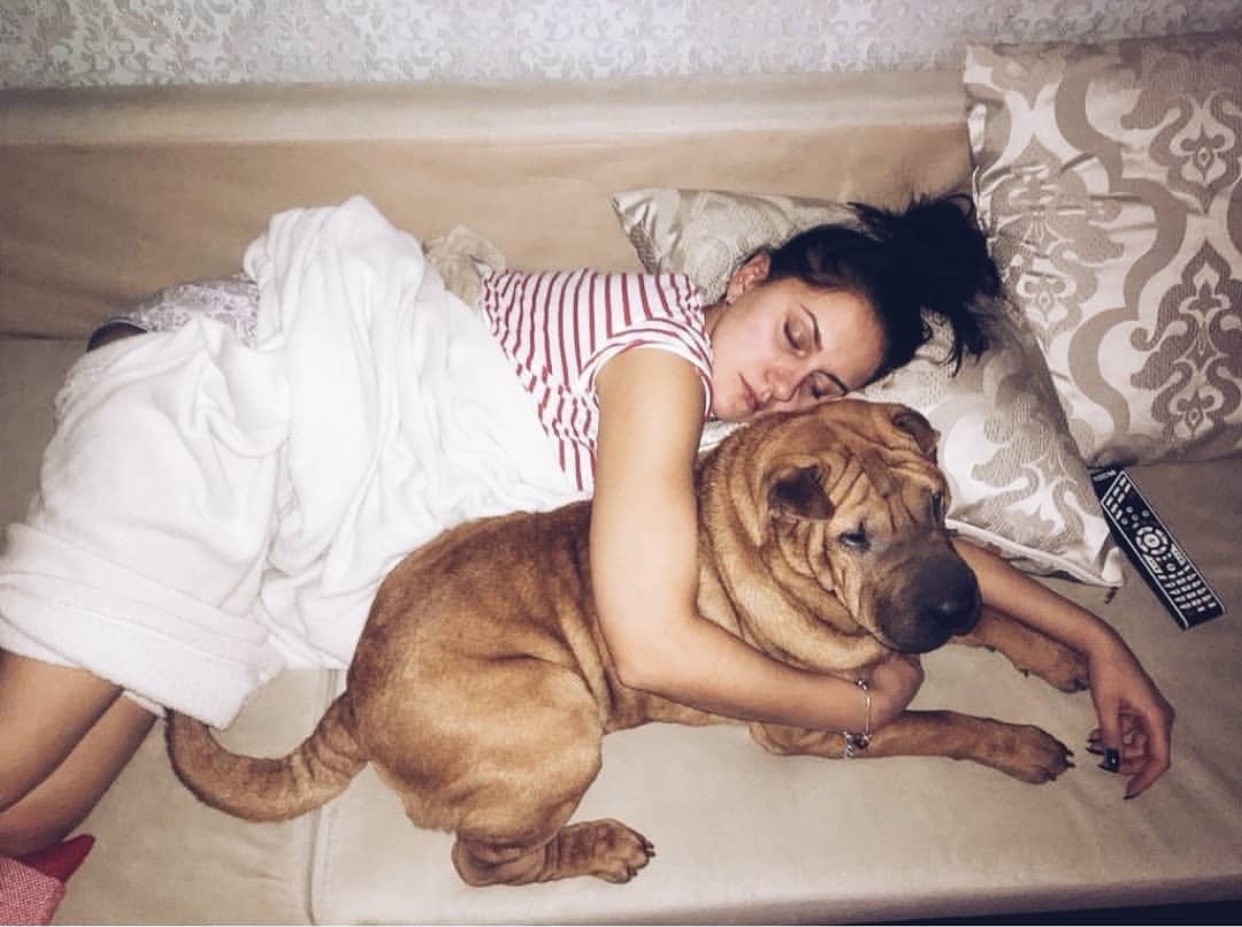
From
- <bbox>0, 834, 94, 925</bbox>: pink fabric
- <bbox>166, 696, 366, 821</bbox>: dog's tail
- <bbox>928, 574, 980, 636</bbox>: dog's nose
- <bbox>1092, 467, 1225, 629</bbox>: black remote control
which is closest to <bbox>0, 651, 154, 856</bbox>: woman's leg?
<bbox>0, 834, 94, 925</bbox>: pink fabric

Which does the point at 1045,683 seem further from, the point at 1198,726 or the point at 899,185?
the point at 899,185

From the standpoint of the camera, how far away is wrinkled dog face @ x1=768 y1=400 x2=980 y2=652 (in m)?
1.68

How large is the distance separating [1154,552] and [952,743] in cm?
78

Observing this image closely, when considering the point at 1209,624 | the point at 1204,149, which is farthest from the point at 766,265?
the point at 1209,624

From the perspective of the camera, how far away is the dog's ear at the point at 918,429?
6.13ft

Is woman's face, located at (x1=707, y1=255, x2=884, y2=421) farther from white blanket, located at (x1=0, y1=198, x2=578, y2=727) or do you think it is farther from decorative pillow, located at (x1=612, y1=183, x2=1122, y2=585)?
white blanket, located at (x1=0, y1=198, x2=578, y2=727)

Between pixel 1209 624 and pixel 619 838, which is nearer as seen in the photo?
pixel 619 838

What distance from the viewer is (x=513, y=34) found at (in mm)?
2150

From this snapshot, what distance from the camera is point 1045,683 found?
201cm

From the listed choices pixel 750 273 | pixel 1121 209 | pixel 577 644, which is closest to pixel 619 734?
pixel 577 644

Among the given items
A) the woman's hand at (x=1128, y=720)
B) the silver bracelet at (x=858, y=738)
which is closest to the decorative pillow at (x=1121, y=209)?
the woman's hand at (x=1128, y=720)

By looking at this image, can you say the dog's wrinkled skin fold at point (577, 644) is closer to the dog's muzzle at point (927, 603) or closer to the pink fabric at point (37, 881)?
the dog's muzzle at point (927, 603)

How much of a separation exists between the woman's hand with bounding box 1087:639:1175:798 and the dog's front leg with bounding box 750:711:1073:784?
0.33 feet

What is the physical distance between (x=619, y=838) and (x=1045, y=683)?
1.06 m
